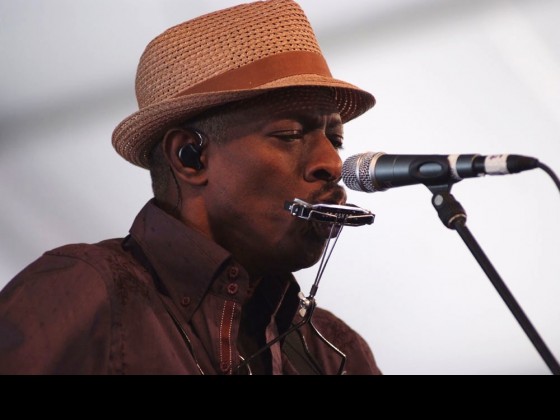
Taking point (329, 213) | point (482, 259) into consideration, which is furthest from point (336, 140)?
point (482, 259)

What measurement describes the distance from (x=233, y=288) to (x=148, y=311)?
0.70ft

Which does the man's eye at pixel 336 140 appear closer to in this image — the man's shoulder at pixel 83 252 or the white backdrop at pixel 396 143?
the man's shoulder at pixel 83 252

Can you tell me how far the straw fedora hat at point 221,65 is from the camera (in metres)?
2.26

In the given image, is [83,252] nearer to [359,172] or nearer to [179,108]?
[179,108]

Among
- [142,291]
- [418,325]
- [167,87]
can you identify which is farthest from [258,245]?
[418,325]

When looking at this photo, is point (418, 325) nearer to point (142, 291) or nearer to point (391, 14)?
point (391, 14)

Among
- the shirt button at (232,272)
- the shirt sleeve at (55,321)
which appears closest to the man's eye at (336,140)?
the shirt button at (232,272)

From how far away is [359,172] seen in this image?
1.98m

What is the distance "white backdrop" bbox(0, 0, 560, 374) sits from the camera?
3361 millimetres

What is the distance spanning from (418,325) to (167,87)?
57.1 inches

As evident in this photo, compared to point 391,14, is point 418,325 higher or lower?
lower

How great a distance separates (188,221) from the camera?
2318mm

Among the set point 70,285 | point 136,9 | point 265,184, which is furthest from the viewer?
point 136,9

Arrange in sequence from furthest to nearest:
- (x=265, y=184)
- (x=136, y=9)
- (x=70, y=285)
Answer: (x=136, y=9) → (x=265, y=184) → (x=70, y=285)
